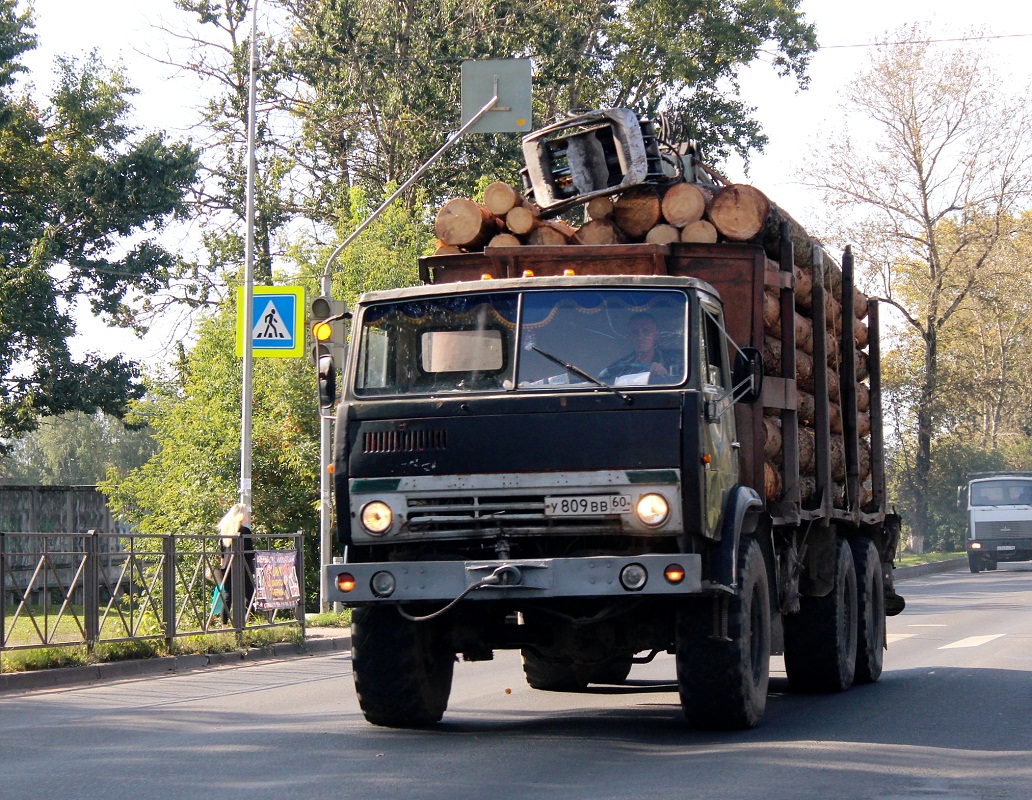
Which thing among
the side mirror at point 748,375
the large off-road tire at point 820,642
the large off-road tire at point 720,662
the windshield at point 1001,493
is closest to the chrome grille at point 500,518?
the large off-road tire at point 720,662

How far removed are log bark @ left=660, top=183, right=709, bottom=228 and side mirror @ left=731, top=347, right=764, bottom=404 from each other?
120 cm

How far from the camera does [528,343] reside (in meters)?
8.80

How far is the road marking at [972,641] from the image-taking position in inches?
670

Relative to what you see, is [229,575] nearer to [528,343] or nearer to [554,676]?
[554,676]

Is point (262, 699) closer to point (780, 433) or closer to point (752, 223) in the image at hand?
point (780, 433)

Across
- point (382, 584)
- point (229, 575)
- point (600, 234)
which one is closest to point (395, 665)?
point (382, 584)

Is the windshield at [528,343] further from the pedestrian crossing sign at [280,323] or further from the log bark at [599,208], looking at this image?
the pedestrian crossing sign at [280,323]

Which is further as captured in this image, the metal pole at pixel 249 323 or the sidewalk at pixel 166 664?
the metal pole at pixel 249 323

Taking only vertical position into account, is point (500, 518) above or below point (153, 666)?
above

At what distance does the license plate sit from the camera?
834 cm

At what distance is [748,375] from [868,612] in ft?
14.3

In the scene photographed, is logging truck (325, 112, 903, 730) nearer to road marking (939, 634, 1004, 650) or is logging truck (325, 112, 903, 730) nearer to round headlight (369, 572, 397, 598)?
round headlight (369, 572, 397, 598)

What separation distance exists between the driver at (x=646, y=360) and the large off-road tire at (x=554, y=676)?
3660 mm

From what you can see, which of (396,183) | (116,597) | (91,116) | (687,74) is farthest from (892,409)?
(116,597)
